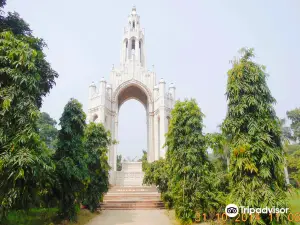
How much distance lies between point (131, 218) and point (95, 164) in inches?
108

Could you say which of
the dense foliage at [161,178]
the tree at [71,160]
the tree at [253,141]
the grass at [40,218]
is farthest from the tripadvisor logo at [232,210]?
the grass at [40,218]

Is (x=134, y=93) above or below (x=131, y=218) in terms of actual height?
above

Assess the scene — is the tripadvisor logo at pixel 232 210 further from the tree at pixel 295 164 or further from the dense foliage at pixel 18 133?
the tree at pixel 295 164

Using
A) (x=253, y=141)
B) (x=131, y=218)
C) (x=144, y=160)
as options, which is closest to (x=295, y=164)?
(x=144, y=160)

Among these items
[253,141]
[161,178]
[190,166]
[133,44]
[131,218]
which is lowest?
[131,218]

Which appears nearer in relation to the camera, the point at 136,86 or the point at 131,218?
the point at 131,218

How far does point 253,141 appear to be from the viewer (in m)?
6.18

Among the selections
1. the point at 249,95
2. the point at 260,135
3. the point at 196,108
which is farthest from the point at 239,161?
the point at 196,108

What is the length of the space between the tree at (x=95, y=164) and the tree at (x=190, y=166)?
3.34 meters

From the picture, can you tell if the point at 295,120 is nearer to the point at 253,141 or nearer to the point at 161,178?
the point at 161,178

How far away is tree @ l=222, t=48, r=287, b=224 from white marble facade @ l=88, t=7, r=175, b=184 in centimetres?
1546

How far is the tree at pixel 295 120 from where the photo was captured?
99.1ft

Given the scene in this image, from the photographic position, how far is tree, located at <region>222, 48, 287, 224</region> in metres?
5.86

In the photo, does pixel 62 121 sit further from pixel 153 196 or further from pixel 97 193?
pixel 153 196
